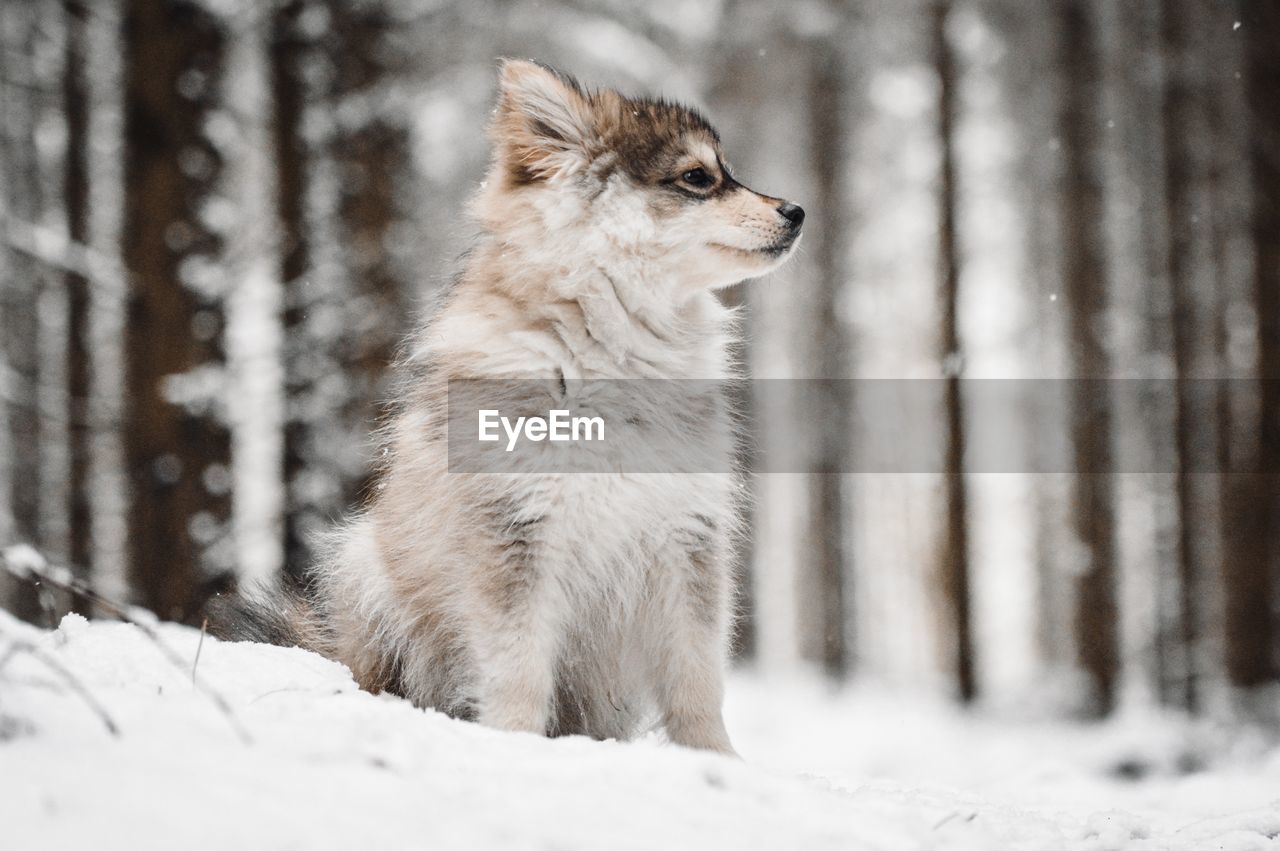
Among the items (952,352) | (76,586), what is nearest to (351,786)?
(76,586)

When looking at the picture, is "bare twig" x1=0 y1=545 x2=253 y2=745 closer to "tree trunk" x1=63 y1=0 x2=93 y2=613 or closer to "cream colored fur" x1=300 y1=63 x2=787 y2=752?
"cream colored fur" x1=300 y1=63 x2=787 y2=752

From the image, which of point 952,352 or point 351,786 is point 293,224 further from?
point 351,786

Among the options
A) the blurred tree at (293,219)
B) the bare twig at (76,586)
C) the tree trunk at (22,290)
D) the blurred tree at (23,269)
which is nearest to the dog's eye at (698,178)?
the bare twig at (76,586)

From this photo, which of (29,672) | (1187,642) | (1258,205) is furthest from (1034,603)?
(29,672)

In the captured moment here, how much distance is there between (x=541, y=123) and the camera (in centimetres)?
366

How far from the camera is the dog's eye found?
12.1 ft

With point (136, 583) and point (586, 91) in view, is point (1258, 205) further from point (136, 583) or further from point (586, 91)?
point (136, 583)

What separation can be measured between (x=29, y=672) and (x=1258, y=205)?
39.9 ft

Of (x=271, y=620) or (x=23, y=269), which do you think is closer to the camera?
(x=271, y=620)

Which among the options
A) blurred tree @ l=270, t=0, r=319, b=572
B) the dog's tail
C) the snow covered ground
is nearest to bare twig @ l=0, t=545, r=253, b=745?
the snow covered ground

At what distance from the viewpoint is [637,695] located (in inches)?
139

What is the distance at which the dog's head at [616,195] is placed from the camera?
3.54 metres

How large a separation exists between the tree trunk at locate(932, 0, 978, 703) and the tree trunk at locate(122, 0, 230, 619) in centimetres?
666

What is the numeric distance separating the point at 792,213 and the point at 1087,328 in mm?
9902
